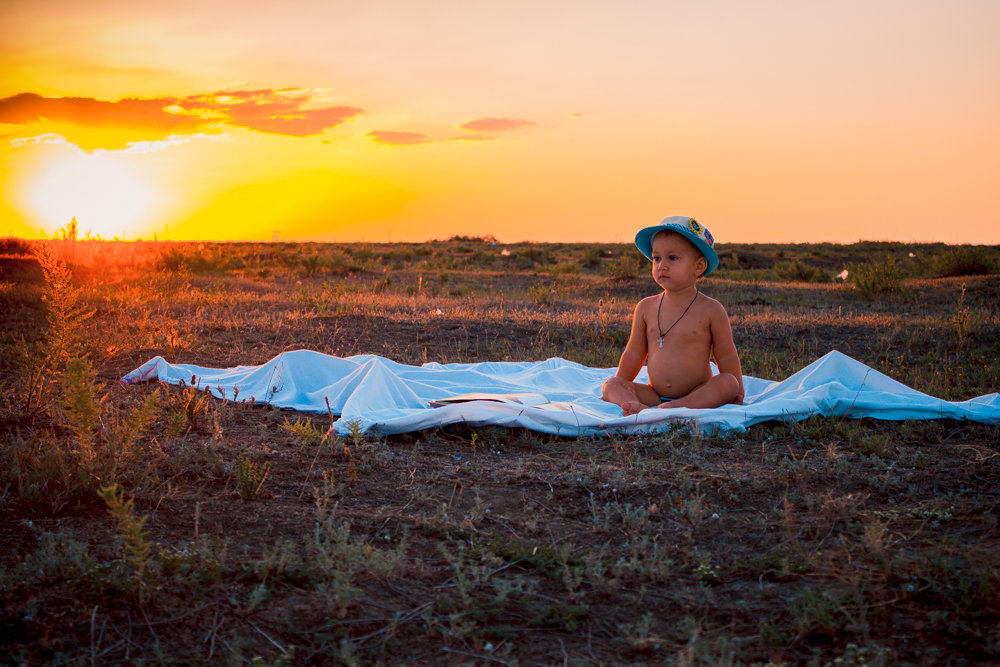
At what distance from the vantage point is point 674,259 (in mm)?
4984

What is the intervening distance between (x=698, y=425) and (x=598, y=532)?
1.73 m

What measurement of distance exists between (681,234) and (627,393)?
1171mm

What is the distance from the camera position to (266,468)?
11.1 feet

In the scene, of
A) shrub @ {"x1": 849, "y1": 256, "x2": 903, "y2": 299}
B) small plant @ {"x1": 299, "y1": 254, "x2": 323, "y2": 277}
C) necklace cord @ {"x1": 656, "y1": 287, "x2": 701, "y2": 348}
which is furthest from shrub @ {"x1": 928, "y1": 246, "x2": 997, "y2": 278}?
small plant @ {"x1": 299, "y1": 254, "x2": 323, "y2": 277}

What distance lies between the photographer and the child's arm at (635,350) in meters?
5.31

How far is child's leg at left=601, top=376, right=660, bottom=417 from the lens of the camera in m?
5.09

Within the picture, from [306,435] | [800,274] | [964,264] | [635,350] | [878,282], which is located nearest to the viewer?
[306,435]

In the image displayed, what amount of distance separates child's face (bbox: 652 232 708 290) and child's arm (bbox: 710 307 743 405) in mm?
324

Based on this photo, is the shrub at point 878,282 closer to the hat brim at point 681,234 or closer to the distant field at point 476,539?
the distant field at point 476,539

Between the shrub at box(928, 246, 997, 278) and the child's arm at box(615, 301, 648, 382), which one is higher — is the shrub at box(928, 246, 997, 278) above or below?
above

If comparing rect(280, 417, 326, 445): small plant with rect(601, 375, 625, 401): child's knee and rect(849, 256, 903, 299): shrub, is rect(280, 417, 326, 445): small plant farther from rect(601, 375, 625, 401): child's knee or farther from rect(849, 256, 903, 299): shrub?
rect(849, 256, 903, 299): shrub

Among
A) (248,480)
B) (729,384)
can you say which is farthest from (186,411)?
Answer: (729,384)

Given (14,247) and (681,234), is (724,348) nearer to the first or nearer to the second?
(681,234)

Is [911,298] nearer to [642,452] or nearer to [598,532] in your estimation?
[642,452]
